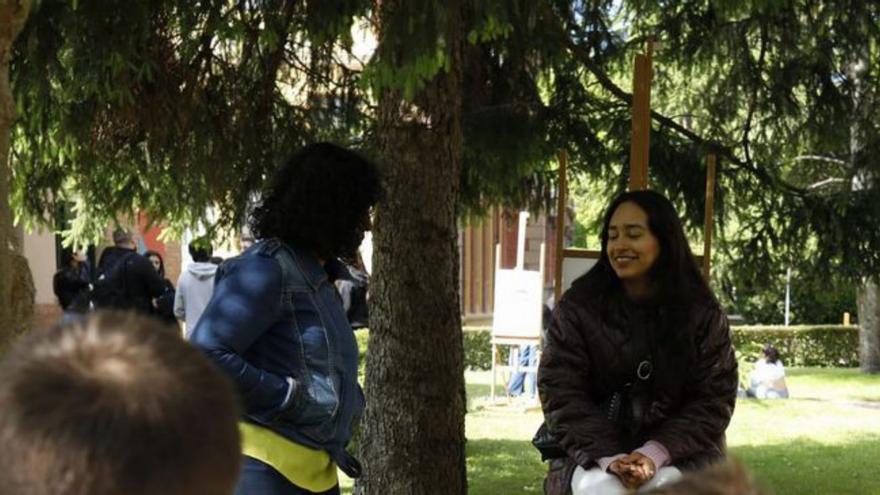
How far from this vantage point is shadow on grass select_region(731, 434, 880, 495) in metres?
9.36

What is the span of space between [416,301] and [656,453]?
2141 mm

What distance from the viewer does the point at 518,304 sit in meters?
15.0

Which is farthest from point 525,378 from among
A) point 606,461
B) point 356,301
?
point 606,461

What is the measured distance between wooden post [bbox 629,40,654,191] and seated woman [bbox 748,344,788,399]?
1230 centimetres

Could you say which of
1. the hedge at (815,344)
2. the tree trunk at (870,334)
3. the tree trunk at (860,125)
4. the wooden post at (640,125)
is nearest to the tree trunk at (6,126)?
the wooden post at (640,125)

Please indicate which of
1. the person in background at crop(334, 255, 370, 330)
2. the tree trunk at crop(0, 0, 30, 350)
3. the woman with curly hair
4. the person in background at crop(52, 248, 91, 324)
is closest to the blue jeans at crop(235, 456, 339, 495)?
the woman with curly hair

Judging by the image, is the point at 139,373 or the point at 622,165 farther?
the point at 622,165

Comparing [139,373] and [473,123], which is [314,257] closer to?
[139,373]

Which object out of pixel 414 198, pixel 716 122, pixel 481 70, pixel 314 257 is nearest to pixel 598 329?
pixel 314 257

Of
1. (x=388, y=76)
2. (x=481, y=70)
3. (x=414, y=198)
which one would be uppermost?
(x=481, y=70)

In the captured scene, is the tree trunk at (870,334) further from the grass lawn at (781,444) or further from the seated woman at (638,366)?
the seated woman at (638,366)

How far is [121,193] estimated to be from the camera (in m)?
8.27

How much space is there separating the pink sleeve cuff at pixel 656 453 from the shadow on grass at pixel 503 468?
197 inches

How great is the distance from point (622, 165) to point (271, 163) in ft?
7.51
